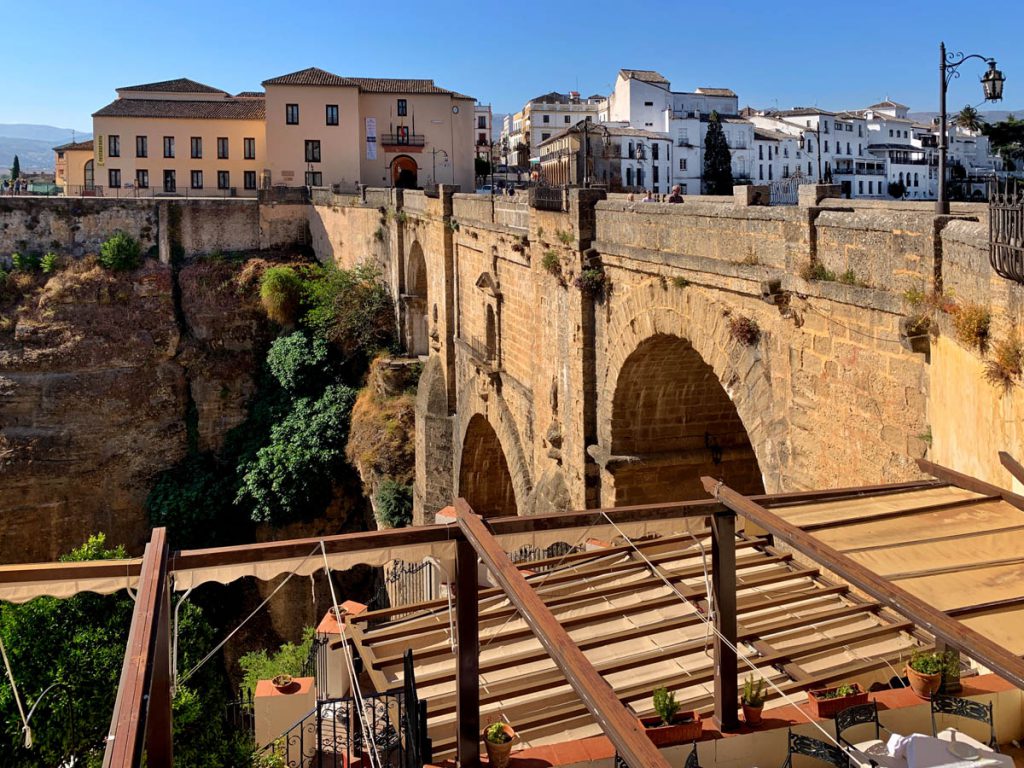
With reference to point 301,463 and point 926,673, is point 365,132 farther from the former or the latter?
point 926,673

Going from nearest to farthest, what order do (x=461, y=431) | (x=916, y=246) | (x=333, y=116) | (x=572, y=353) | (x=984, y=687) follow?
(x=984, y=687)
(x=916, y=246)
(x=572, y=353)
(x=461, y=431)
(x=333, y=116)

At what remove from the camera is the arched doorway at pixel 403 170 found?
155 feet

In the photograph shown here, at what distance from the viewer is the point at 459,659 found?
5906mm

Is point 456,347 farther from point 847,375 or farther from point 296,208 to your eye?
point 296,208

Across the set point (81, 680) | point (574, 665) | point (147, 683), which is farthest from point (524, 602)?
point (81, 680)

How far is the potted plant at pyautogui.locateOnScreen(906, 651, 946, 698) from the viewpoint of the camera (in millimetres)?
6167

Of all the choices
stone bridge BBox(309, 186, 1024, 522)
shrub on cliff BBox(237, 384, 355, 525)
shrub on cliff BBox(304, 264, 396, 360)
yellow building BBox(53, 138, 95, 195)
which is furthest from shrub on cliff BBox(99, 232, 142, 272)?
stone bridge BBox(309, 186, 1024, 522)

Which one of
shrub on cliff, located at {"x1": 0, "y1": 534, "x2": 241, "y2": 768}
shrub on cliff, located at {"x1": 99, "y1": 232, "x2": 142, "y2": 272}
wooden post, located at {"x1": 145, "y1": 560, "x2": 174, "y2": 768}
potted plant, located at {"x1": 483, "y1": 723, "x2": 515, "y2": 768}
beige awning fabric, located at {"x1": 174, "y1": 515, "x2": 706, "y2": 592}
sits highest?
shrub on cliff, located at {"x1": 99, "y1": 232, "x2": 142, "y2": 272}

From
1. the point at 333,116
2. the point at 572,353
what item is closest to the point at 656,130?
the point at 333,116

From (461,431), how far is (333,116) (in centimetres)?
2762

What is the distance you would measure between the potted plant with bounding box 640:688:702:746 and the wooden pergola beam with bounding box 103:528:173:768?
8.47 feet

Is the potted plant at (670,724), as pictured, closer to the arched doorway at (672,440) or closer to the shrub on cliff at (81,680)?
the arched doorway at (672,440)

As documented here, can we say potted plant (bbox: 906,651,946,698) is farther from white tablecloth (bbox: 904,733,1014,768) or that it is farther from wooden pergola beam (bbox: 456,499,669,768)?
wooden pergola beam (bbox: 456,499,669,768)

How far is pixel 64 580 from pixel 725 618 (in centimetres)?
338
